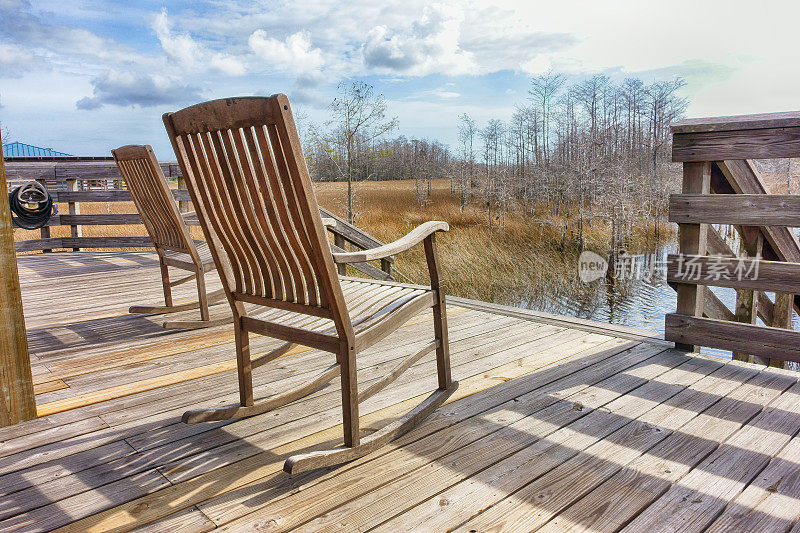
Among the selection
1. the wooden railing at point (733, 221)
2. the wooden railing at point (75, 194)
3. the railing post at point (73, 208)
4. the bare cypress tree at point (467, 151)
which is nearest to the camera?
the wooden railing at point (733, 221)

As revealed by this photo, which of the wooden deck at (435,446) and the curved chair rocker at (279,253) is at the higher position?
the curved chair rocker at (279,253)

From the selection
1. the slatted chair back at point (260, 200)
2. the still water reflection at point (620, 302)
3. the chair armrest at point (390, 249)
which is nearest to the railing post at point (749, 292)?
the chair armrest at point (390, 249)

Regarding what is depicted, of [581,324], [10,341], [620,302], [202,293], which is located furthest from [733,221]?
[620,302]

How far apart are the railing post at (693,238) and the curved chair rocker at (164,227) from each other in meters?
2.45

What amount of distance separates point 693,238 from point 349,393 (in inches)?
76.3

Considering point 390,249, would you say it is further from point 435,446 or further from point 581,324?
point 581,324

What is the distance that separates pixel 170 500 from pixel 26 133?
19830 mm

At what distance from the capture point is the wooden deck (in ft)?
4.37

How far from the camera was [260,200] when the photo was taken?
57.6 inches

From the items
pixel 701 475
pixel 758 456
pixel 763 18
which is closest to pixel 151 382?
pixel 701 475

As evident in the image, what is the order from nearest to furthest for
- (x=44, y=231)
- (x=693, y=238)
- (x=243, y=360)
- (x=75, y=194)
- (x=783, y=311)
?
1. (x=243, y=360)
2. (x=693, y=238)
3. (x=783, y=311)
4. (x=75, y=194)
5. (x=44, y=231)

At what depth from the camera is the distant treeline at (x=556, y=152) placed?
40.4 feet

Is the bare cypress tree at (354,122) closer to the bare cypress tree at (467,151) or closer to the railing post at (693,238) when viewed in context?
the railing post at (693,238)

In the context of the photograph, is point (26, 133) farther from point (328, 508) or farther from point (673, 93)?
point (673, 93)
